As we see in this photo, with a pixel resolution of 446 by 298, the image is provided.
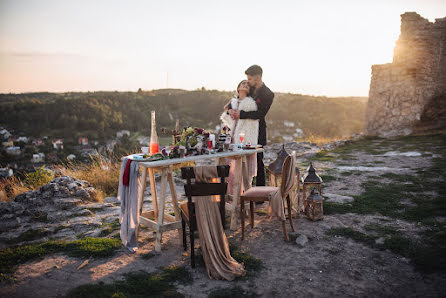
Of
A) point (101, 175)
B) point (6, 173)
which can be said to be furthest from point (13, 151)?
point (101, 175)

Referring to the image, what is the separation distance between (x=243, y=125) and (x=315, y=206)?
5.54 feet

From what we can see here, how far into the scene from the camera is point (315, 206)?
4320 millimetres

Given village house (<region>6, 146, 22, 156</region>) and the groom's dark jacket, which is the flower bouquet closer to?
the groom's dark jacket

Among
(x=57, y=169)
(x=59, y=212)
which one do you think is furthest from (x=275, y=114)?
(x=59, y=212)

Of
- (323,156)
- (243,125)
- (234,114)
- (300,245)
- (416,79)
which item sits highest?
(416,79)

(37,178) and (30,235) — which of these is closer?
(30,235)

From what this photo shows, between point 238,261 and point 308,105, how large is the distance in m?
33.9

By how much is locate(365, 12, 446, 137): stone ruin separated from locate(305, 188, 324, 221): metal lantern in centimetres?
1053

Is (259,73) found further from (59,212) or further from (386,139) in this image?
(386,139)

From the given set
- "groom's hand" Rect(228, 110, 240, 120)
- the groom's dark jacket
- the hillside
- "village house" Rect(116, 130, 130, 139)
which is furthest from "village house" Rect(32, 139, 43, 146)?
the groom's dark jacket

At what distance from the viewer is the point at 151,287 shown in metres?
2.78

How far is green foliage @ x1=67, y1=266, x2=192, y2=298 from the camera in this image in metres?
2.67

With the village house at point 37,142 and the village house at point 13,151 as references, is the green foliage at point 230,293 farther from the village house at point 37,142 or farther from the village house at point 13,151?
the village house at point 37,142

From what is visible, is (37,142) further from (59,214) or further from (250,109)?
(250,109)
